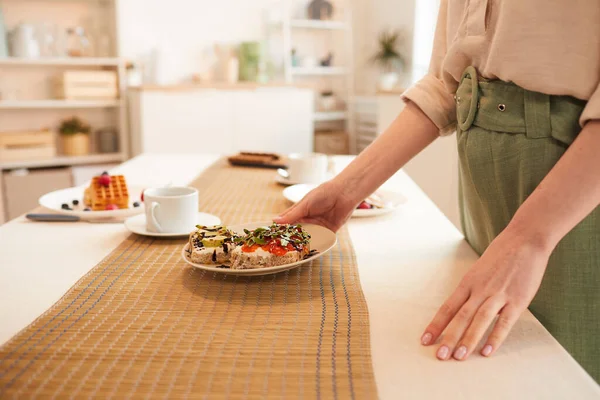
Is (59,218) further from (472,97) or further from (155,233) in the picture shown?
(472,97)

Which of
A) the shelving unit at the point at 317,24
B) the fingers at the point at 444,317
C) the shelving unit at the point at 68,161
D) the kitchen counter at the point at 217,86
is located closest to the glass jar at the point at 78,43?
the kitchen counter at the point at 217,86

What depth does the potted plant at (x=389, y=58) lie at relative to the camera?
470cm

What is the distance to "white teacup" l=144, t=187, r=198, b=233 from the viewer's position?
988mm

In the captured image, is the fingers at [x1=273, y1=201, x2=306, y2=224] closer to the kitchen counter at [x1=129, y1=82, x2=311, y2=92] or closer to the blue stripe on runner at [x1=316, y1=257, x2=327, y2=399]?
the blue stripe on runner at [x1=316, y1=257, x2=327, y2=399]

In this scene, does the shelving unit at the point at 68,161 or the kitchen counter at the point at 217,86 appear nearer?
the shelving unit at the point at 68,161

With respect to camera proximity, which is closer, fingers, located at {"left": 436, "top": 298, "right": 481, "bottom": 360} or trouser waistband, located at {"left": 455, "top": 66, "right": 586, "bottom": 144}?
fingers, located at {"left": 436, "top": 298, "right": 481, "bottom": 360}

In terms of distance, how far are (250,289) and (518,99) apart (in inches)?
18.0

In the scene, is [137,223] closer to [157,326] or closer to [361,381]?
[157,326]

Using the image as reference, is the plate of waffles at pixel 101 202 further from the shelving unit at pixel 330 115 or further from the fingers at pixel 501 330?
the shelving unit at pixel 330 115

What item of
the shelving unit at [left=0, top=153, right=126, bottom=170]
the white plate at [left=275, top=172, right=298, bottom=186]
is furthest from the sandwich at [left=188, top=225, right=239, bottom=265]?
the shelving unit at [left=0, top=153, right=126, bottom=170]

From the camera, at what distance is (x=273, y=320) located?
65 cm

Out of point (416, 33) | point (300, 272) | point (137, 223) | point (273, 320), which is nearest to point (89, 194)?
point (137, 223)

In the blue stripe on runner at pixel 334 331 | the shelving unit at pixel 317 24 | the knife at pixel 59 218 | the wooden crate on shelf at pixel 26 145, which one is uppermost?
the shelving unit at pixel 317 24

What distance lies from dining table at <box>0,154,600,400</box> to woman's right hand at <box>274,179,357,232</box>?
0.18ft
